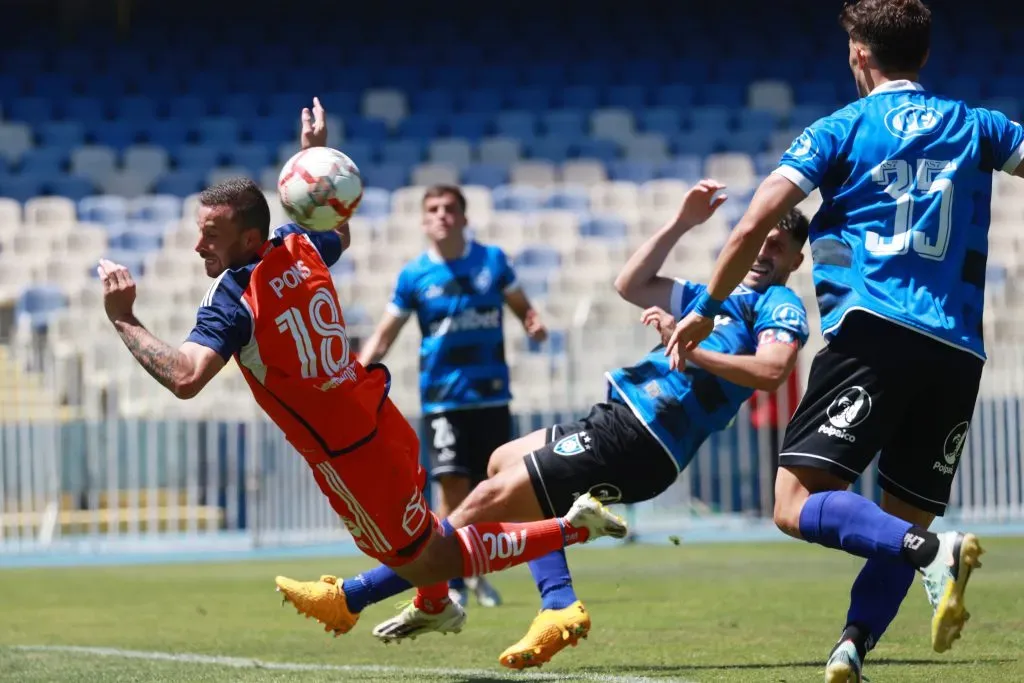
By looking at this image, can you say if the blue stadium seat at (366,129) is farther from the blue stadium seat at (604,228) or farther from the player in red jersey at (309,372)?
the player in red jersey at (309,372)

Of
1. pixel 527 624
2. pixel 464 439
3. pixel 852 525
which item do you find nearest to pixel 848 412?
pixel 852 525

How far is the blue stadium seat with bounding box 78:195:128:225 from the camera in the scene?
21375 millimetres

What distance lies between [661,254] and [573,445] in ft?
3.09

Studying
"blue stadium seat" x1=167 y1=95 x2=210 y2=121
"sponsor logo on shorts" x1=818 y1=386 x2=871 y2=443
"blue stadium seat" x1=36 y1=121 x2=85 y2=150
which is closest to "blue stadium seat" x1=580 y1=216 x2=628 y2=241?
"blue stadium seat" x1=167 y1=95 x2=210 y2=121

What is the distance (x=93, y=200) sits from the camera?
70.9ft

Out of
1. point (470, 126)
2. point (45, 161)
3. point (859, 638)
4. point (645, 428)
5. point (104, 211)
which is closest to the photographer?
point (859, 638)

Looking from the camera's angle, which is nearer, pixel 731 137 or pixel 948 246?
pixel 948 246

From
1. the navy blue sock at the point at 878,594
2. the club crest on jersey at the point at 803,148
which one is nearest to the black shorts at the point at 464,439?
the navy blue sock at the point at 878,594

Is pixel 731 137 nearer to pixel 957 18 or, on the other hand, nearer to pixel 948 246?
pixel 957 18

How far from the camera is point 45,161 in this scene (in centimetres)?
2305

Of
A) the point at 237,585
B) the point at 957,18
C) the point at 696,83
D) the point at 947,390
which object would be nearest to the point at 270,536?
the point at 237,585

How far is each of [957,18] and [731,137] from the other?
20.5 feet

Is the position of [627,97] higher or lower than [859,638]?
higher

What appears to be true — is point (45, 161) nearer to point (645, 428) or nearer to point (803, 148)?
point (645, 428)
